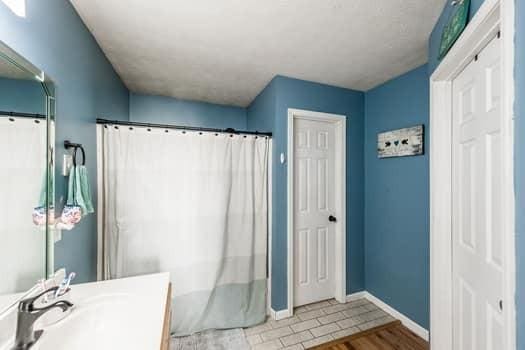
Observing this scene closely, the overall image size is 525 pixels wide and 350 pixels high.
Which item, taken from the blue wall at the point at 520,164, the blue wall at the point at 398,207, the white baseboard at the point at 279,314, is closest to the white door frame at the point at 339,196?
the blue wall at the point at 398,207

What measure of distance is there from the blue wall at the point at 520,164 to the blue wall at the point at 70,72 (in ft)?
5.75

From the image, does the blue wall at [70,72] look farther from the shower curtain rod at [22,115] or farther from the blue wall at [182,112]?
the blue wall at [182,112]

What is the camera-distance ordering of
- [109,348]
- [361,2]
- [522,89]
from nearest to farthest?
1. [522,89]
2. [109,348]
3. [361,2]

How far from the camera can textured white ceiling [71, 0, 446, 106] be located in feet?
4.08

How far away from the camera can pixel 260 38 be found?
152 centimetres

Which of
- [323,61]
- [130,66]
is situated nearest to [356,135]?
[323,61]

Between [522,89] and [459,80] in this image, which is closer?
[522,89]

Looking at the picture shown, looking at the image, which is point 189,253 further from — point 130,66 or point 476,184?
point 476,184

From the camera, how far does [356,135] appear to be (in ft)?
7.84

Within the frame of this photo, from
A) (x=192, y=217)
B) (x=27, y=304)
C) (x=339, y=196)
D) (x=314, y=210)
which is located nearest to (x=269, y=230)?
(x=314, y=210)

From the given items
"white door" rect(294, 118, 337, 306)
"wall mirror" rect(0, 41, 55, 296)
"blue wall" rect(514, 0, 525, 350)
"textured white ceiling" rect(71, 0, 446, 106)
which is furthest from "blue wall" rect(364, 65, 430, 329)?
"wall mirror" rect(0, 41, 55, 296)

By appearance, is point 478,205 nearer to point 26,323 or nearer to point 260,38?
point 260,38

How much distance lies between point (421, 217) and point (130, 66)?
9.84 feet

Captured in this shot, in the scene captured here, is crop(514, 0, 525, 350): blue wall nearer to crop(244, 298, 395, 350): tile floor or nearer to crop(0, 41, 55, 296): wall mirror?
crop(244, 298, 395, 350): tile floor
